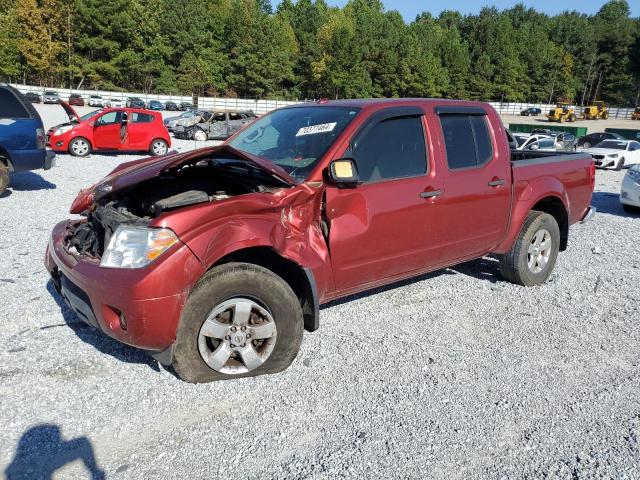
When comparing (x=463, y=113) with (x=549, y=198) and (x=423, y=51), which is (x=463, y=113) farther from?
(x=423, y=51)

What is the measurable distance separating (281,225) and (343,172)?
566mm

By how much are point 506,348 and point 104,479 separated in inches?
118

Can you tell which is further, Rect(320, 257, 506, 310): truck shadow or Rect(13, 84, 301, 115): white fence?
Rect(13, 84, 301, 115): white fence

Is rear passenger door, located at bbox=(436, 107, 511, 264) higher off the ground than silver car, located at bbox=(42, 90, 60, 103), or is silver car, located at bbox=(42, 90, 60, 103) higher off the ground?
rear passenger door, located at bbox=(436, 107, 511, 264)

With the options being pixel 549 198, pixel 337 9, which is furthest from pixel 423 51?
pixel 549 198

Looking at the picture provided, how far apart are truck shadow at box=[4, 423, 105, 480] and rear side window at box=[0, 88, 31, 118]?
7806 mm

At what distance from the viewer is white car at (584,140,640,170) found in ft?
68.7

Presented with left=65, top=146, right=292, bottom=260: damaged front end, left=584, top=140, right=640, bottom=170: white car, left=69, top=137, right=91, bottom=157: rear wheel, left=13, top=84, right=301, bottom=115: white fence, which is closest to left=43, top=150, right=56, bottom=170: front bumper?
left=65, top=146, right=292, bottom=260: damaged front end

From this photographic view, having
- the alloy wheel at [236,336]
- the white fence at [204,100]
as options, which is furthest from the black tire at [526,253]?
the white fence at [204,100]

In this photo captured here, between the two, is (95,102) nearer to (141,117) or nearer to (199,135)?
(199,135)

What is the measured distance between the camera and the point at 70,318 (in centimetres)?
439

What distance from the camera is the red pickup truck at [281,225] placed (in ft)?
10.3

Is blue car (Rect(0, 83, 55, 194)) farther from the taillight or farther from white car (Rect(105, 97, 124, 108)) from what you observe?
white car (Rect(105, 97, 124, 108))

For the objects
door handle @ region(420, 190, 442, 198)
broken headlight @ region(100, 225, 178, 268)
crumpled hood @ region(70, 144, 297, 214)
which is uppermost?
crumpled hood @ region(70, 144, 297, 214)
